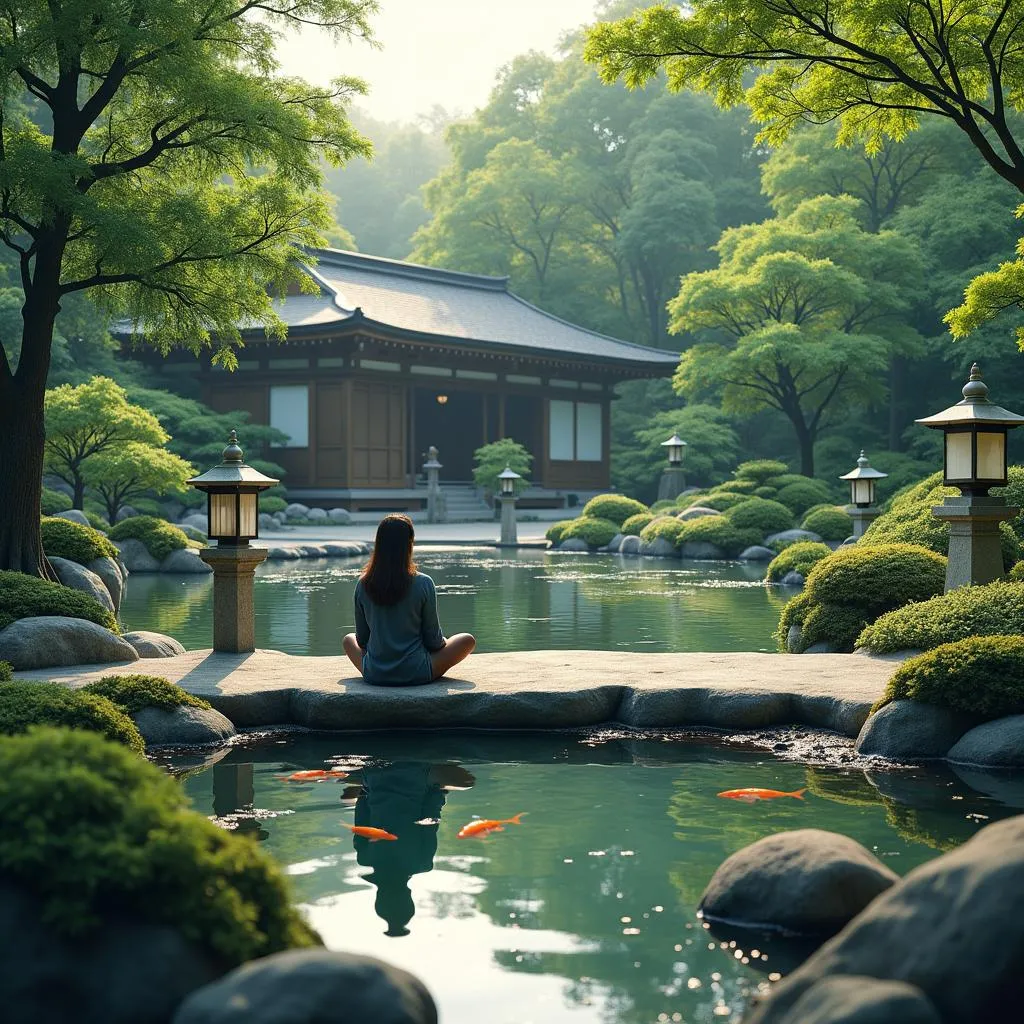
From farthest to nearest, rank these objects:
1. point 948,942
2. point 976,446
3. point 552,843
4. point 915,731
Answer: point 976,446
point 915,731
point 552,843
point 948,942

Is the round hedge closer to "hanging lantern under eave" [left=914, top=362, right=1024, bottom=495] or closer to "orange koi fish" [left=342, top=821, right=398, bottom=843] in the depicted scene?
"hanging lantern under eave" [left=914, top=362, right=1024, bottom=495]

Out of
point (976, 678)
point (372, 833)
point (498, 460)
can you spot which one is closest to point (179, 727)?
point (372, 833)

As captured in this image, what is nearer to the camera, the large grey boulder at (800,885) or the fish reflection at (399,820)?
the large grey boulder at (800,885)

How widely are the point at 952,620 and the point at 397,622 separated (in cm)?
359

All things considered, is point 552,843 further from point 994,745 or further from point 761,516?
point 761,516

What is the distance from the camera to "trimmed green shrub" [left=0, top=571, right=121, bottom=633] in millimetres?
8984

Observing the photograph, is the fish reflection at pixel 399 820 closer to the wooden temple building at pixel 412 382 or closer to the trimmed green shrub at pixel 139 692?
the trimmed green shrub at pixel 139 692

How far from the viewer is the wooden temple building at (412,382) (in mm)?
31969

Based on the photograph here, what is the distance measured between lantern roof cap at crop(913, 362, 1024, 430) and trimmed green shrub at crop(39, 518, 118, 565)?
863 cm

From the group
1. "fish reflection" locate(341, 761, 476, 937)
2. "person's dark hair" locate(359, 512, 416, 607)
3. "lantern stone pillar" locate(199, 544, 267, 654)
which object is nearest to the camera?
"fish reflection" locate(341, 761, 476, 937)

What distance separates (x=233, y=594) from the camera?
347 inches

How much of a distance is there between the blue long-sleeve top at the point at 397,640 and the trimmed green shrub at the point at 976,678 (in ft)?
9.20

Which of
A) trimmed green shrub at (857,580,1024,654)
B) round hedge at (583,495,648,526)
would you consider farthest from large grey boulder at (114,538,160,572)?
trimmed green shrub at (857,580,1024,654)

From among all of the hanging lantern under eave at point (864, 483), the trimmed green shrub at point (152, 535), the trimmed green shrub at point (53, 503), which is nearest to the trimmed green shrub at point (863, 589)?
the hanging lantern under eave at point (864, 483)
